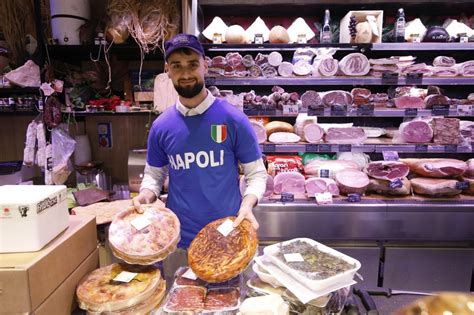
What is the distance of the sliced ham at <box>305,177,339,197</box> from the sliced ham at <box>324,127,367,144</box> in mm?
410

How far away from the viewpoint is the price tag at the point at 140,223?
1404 millimetres

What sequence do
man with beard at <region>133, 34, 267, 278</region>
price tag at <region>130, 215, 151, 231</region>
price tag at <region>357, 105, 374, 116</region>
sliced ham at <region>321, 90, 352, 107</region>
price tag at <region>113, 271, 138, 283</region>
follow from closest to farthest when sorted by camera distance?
price tag at <region>113, 271, 138, 283</region> → price tag at <region>130, 215, 151, 231</region> → man with beard at <region>133, 34, 267, 278</region> → price tag at <region>357, 105, 374, 116</region> → sliced ham at <region>321, 90, 352, 107</region>

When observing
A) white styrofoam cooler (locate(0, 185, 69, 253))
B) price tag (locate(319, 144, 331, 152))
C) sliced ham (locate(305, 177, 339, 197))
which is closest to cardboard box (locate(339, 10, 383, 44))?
price tag (locate(319, 144, 331, 152))

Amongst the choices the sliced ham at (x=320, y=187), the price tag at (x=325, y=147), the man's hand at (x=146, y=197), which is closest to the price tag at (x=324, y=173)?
the sliced ham at (x=320, y=187)

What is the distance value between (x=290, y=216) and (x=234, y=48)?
1.82 m

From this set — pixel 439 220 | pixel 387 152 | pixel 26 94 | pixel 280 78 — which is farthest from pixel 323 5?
pixel 26 94

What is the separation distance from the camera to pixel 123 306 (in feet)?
3.76

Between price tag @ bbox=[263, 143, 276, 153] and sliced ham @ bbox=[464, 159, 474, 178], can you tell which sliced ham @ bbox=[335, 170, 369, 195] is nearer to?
price tag @ bbox=[263, 143, 276, 153]

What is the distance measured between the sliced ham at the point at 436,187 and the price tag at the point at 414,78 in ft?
3.15

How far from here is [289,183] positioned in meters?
3.19

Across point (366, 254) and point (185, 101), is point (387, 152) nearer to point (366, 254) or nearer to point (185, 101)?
point (366, 254)

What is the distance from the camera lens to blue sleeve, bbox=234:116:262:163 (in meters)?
2.01

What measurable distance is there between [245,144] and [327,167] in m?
1.52

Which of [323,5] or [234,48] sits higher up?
[323,5]
